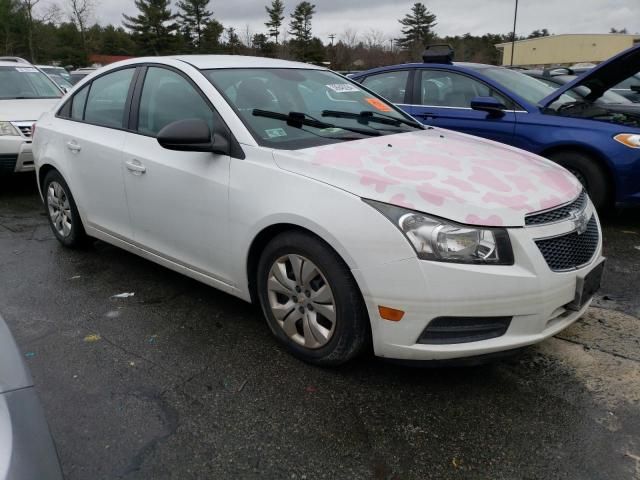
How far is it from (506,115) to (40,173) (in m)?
4.43

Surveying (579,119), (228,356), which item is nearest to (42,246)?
(228,356)

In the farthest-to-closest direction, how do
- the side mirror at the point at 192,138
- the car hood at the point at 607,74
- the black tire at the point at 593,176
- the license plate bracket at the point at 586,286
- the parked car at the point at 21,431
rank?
the black tire at the point at 593,176 < the car hood at the point at 607,74 < the side mirror at the point at 192,138 < the license plate bracket at the point at 586,286 < the parked car at the point at 21,431

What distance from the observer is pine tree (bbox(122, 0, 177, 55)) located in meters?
65.6

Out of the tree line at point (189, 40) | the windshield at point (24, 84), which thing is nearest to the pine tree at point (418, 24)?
the tree line at point (189, 40)

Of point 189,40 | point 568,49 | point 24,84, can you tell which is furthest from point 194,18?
point 24,84

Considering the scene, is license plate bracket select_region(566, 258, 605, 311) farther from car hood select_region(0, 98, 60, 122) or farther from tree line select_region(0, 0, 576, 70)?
tree line select_region(0, 0, 576, 70)

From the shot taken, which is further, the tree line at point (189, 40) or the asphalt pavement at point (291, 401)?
the tree line at point (189, 40)

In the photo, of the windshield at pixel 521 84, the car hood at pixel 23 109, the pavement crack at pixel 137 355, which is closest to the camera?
the pavement crack at pixel 137 355

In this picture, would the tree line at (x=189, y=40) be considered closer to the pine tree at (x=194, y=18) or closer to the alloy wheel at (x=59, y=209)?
the pine tree at (x=194, y=18)

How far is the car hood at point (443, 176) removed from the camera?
8.04ft

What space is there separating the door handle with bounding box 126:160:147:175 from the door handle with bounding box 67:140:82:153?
2.51 ft

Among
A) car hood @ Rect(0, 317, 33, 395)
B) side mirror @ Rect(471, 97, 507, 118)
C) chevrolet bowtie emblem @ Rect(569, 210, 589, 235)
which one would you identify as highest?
side mirror @ Rect(471, 97, 507, 118)

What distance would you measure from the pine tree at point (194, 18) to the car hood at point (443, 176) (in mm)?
71400

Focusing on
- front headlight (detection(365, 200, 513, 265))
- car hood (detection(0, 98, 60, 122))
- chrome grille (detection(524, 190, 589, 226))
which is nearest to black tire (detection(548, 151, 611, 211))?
chrome grille (detection(524, 190, 589, 226))
